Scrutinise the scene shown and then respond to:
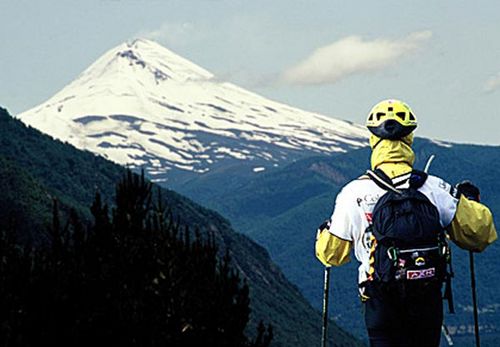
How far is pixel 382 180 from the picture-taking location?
9695mm

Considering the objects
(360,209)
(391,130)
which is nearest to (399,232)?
(360,209)

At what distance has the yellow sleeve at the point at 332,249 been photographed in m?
9.73

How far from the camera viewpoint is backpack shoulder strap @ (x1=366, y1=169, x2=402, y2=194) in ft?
31.7

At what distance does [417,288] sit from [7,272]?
3.85 m

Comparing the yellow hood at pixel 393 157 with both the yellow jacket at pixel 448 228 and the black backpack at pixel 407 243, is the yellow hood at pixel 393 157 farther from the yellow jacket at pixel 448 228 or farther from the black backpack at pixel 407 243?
the black backpack at pixel 407 243

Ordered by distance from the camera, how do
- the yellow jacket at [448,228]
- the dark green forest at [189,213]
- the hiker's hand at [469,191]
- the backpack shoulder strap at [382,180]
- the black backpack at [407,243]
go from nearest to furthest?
1. the black backpack at [407,243]
2. the backpack shoulder strap at [382,180]
3. the yellow jacket at [448,228]
4. the hiker's hand at [469,191]
5. the dark green forest at [189,213]

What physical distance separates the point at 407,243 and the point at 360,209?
550mm

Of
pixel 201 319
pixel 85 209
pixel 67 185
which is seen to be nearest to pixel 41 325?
pixel 201 319

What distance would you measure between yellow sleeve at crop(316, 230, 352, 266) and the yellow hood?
71cm

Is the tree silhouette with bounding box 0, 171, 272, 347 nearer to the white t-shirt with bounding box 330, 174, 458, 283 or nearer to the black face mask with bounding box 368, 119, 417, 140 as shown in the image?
the white t-shirt with bounding box 330, 174, 458, 283

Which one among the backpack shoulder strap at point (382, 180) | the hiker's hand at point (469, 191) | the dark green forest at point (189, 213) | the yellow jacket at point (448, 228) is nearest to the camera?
the backpack shoulder strap at point (382, 180)

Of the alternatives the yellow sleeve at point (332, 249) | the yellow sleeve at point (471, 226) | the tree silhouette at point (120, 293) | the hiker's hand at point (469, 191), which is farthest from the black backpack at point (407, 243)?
the tree silhouette at point (120, 293)

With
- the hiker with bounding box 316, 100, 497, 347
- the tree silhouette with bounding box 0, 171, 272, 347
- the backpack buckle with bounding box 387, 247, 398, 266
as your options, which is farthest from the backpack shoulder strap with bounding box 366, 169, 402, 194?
the tree silhouette with bounding box 0, 171, 272, 347

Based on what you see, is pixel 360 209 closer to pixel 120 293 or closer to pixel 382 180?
pixel 382 180
